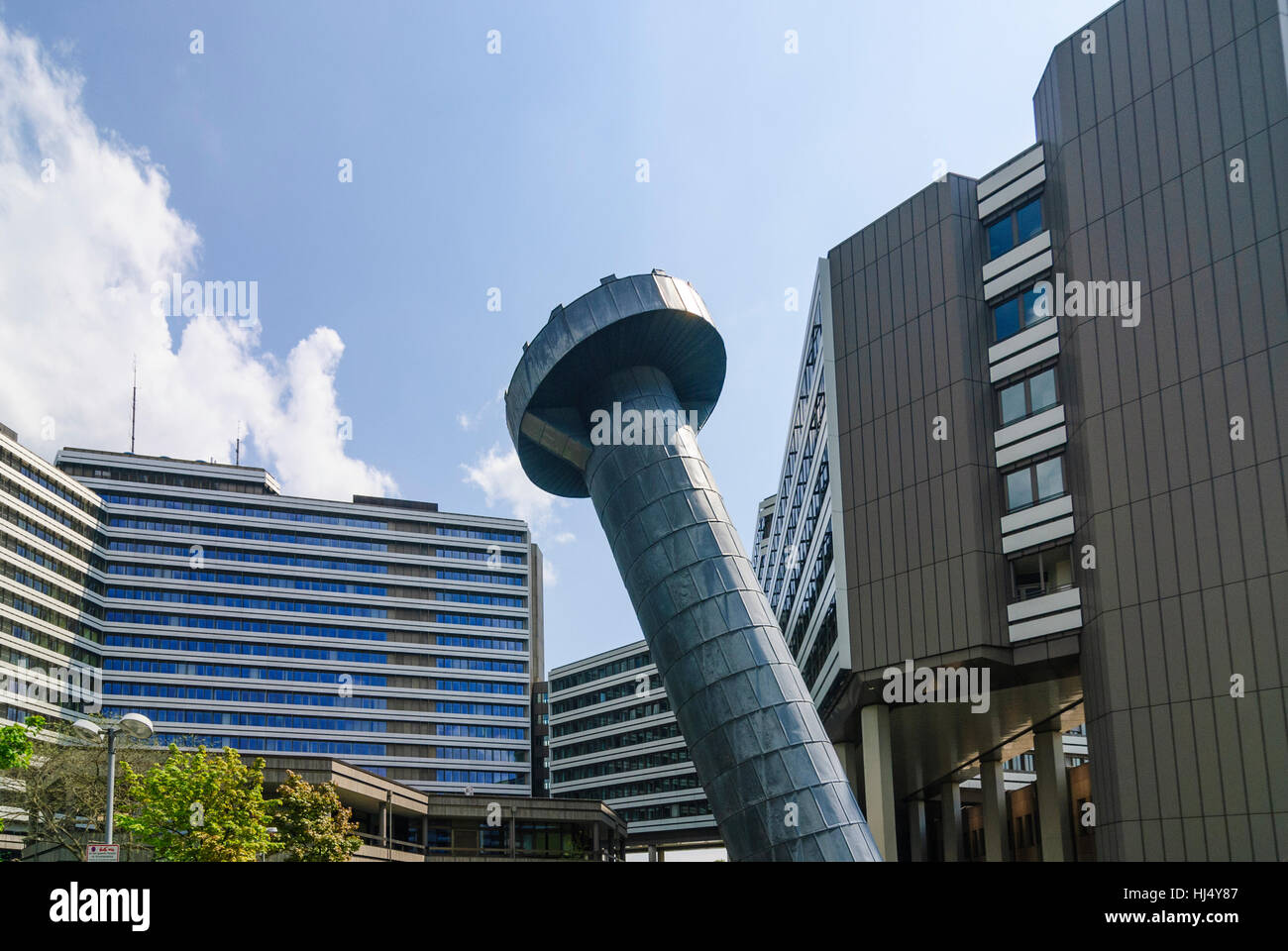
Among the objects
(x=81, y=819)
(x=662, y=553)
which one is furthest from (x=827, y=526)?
(x=81, y=819)

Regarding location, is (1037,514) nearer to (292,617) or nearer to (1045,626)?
(1045,626)

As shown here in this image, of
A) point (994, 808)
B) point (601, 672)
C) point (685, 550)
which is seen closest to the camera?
point (685, 550)

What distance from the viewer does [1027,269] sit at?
3959 cm

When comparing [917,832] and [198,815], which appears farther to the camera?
[917,832]

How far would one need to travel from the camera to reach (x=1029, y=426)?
38.7 m

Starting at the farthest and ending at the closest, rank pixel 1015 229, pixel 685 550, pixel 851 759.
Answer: pixel 851 759 < pixel 1015 229 < pixel 685 550

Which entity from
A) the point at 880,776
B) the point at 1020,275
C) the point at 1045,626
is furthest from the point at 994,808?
the point at 1020,275

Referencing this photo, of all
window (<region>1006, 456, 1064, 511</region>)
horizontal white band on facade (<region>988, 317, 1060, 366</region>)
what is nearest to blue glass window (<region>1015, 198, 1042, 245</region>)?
horizontal white band on facade (<region>988, 317, 1060, 366</region>)

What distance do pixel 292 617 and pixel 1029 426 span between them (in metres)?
106

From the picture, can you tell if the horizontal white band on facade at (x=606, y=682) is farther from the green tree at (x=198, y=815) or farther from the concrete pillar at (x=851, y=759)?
the green tree at (x=198, y=815)

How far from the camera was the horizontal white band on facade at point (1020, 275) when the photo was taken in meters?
39.2

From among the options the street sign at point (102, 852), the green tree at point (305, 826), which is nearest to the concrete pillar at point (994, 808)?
the green tree at point (305, 826)
